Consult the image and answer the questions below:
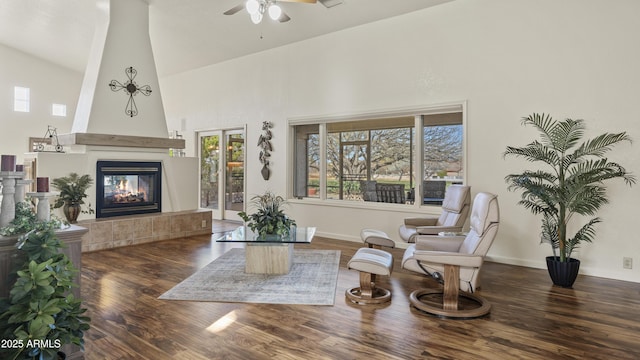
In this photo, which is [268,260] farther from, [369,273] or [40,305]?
[40,305]

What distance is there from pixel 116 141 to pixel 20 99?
498 centimetres

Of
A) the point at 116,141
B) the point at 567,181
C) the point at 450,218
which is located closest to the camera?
the point at 567,181

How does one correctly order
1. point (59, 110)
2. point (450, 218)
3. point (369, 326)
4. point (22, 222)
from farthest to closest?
point (59, 110) → point (450, 218) → point (369, 326) → point (22, 222)

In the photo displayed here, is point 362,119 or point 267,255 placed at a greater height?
point 362,119

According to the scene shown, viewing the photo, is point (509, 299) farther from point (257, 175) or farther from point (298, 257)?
point (257, 175)

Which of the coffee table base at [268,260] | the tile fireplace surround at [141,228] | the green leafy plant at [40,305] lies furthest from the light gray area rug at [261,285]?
the tile fireplace surround at [141,228]

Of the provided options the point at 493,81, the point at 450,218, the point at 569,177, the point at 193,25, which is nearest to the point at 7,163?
the point at 450,218

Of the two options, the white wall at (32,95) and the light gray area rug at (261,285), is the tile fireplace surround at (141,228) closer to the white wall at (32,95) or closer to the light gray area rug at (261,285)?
the light gray area rug at (261,285)

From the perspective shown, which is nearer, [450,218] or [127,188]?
[450,218]

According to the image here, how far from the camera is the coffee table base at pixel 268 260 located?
4156mm

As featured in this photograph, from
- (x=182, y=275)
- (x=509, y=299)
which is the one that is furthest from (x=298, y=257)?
(x=509, y=299)

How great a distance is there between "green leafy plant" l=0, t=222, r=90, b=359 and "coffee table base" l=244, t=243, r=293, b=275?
2292mm

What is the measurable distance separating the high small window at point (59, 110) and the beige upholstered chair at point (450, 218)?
924 cm

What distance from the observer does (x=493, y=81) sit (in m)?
4.88
